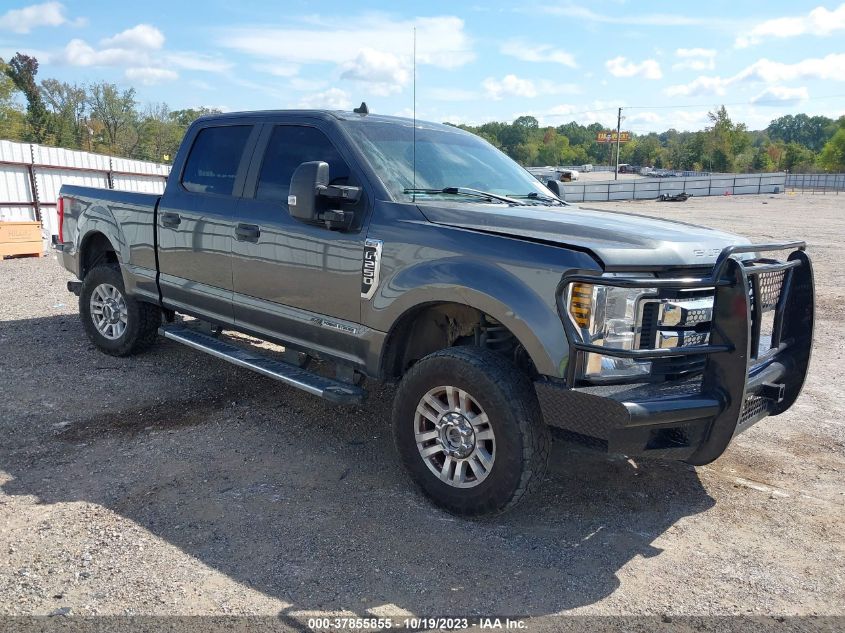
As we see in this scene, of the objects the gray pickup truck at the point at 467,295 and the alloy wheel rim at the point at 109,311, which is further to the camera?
the alloy wheel rim at the point at 109,311

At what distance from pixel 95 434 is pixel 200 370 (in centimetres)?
152

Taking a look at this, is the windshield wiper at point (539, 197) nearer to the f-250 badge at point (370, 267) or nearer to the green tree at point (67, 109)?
the f-250 badge at point (370, 267)

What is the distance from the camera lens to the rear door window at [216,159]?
5.17m

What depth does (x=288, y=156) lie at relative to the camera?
4820mm

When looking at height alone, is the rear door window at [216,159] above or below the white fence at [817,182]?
above

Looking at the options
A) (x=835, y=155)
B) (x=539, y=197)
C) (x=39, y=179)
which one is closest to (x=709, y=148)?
(x=835, y=155)

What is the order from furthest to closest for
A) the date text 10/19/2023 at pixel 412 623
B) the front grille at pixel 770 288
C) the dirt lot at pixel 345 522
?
the front grille at pixel 770 288 → the dirt lot at pixel 345 522 → the date text 10/19/2023 at pixel 412 623

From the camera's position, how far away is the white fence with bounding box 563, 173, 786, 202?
167ft

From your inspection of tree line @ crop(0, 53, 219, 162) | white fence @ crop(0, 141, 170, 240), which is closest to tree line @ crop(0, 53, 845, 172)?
tree line @ crop(0, 53, 219, 162)

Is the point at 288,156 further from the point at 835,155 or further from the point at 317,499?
the point at 835,155

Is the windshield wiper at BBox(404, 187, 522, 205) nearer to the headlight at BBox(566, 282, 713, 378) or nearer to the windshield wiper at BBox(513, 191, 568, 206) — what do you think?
the windshield wiper at BBox(513, 191, 568, 206)

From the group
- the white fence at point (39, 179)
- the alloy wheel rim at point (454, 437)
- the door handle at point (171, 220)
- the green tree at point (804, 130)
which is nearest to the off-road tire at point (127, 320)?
the door handle at point (171, 220)

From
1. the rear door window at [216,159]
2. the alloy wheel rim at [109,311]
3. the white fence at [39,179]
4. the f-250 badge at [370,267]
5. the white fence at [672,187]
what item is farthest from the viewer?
the white fence at [672,187]

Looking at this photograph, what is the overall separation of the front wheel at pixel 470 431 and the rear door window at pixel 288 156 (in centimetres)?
153
